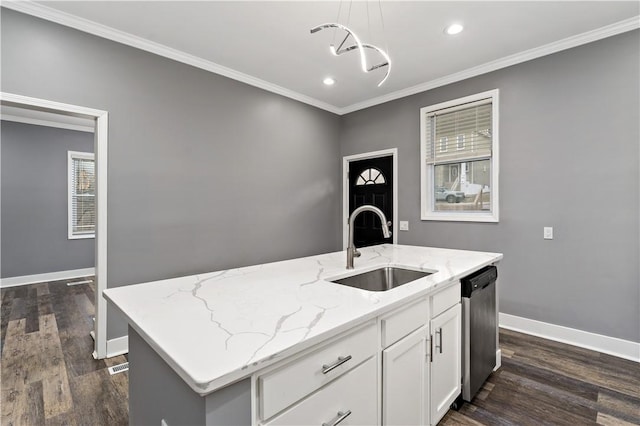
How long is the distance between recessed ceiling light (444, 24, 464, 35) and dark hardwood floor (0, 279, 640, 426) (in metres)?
2.86

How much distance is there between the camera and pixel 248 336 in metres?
0.93

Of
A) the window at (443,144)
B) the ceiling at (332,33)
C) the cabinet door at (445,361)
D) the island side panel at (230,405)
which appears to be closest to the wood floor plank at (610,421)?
the cabinet door at (445,361)

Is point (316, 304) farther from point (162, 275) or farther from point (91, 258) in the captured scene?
point (91, 258)

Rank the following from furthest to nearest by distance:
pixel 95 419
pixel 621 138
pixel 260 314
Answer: pixel 621 138 < pixel 95 419 < pixel 260 314

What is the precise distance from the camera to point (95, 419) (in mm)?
1896

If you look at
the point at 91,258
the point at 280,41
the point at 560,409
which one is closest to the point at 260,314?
the point at 560,409

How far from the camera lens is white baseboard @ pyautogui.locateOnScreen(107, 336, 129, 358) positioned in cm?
272

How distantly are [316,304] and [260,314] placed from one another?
0.75 ft

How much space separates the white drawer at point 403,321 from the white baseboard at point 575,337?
2280mm

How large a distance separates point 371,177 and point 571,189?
235 cm

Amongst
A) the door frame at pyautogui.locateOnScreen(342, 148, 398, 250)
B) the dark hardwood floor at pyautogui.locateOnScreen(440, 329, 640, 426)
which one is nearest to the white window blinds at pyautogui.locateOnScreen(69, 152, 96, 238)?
the door frame at pyautogui.locateOnScreen(342, 148, 398, 250)

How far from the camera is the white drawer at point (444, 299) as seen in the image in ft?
5.37

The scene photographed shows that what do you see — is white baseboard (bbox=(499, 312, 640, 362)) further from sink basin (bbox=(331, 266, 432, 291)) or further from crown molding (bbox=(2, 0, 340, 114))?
crown molding (bbox=(2, 0, 340, 114))

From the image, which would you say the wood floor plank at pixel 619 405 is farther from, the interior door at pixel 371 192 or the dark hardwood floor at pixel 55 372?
the dark hardwood floor at pixel 55 372
